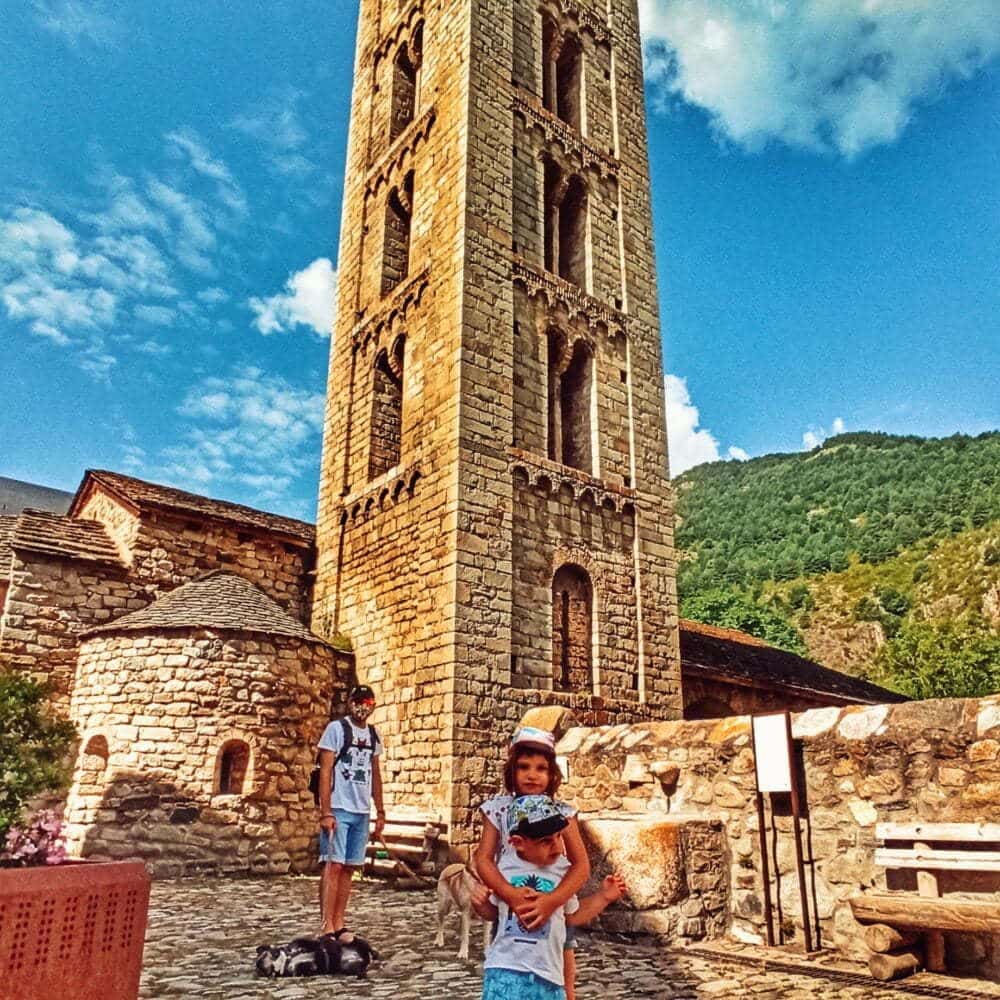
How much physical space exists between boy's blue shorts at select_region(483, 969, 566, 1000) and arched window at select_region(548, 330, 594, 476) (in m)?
11.5

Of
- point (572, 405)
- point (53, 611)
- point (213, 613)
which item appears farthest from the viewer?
point (572, 405)

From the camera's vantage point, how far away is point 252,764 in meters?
11.2

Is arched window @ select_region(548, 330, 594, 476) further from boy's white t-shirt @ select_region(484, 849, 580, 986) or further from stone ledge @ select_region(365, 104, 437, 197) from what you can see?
boy's white t-shirt @ select_region(484, 849, 580, 986)

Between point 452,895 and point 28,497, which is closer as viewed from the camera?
point 452,895

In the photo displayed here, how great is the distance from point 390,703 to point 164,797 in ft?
10.8

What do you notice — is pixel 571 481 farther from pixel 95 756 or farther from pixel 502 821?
pixel 502 821

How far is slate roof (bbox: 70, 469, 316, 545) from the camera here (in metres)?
14.5

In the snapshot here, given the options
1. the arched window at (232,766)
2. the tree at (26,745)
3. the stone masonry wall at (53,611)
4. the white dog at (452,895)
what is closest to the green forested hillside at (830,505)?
the stone masonry wall at (53,611)

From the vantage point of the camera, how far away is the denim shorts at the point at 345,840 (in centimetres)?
549

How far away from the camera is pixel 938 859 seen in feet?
16.9

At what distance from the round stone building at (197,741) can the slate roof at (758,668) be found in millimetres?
7474

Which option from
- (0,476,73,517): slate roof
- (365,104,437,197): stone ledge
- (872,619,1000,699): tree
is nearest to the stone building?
(365,104,437,197): stone ledge

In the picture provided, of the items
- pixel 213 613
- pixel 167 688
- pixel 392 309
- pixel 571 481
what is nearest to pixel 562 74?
pixel 392 309

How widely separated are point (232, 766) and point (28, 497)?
133ft
